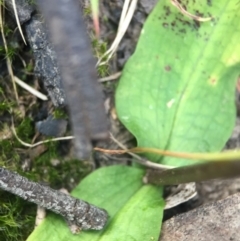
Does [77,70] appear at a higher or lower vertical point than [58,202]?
higher

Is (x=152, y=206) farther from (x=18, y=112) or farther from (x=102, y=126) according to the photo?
(x=102, y=126)

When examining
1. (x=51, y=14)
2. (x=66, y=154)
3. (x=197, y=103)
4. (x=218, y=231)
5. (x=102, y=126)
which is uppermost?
(x=51, y=14)

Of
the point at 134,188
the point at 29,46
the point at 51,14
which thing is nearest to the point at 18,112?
the point at 29,46

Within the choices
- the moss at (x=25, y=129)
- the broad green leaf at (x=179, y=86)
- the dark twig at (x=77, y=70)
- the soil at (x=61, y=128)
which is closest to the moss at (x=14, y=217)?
the soil at (x=61, y=128)

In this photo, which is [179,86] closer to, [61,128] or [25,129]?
[61,128]

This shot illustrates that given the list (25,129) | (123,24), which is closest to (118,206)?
(25,129)

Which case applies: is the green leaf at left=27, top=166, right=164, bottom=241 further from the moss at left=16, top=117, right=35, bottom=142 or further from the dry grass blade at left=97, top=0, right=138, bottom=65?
the dry grass blade at left=97, top=0, right=138, bottom=65

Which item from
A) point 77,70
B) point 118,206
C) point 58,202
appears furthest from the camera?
point 118,206

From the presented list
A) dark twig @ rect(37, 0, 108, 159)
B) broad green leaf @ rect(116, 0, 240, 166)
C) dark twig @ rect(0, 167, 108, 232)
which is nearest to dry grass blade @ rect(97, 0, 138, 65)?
broad green leaf @ rect(116, 0, 240, 166)
